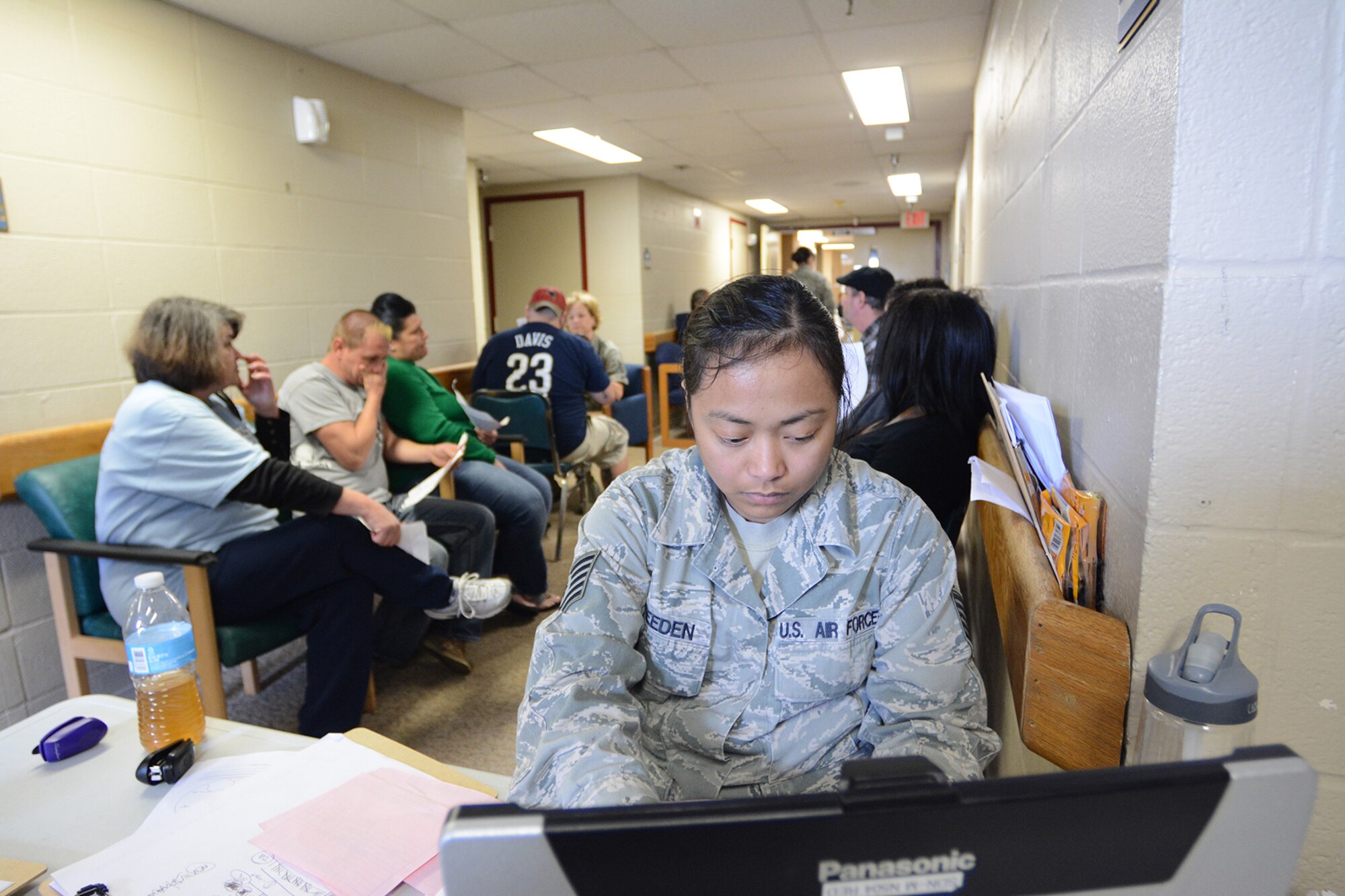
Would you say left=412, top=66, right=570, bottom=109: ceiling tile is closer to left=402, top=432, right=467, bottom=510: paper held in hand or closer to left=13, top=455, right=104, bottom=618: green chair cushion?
left=402, top=432, right=467, bottom=510: paper held in hand

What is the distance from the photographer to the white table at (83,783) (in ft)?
3.06

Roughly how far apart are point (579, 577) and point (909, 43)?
140 inches

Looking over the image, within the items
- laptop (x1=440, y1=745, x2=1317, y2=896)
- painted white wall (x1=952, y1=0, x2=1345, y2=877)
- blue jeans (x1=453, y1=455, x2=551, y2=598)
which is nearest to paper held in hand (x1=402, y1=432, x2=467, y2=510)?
blue jeans (x1=453, y1=455, x2=551, y2=598)

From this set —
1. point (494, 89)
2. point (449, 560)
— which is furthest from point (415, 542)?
point (494, 89)

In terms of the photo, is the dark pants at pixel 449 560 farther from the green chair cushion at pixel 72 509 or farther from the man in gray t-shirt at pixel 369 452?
the green chair cushion at pixel 72 509

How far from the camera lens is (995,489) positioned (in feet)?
3.62

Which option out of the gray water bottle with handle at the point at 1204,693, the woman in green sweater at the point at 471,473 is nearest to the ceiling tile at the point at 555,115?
the woman in green sweater at the point at 471,473

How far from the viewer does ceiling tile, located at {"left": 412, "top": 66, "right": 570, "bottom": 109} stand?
3.94 m

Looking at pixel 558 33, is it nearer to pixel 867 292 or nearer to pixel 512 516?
pixel 867 292

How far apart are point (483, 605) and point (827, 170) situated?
6056 mm

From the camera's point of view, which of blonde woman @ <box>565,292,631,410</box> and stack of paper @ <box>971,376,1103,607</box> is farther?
blonde woman @ <box>565,292,631,410</box>

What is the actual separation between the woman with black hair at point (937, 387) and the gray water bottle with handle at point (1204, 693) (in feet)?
3.51

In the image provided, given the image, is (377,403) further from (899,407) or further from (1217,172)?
(1217,172)

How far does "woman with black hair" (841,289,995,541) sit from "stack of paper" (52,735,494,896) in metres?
1.20
